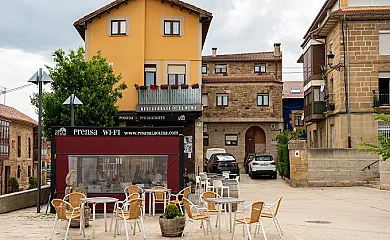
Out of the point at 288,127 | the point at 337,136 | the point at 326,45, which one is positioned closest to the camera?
the point at 337,136

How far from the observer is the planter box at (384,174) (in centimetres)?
2225

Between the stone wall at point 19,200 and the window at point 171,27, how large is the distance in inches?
457

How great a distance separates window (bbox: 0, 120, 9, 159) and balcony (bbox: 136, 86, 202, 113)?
14.3 m

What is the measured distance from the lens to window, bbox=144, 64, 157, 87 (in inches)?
1096

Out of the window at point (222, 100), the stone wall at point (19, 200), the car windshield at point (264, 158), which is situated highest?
the window at point (222, 100)

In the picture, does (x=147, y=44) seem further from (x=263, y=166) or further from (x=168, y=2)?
(x=263, y=166)

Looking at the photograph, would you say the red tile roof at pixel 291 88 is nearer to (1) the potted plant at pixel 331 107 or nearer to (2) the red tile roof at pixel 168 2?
(1) the potted plant at pixel 331 107

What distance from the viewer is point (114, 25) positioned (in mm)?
28188

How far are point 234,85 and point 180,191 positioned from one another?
27.5 m

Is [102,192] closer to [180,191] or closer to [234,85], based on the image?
[180,191]

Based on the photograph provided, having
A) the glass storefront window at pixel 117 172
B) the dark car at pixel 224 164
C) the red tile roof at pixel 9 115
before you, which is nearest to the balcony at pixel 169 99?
the dark car at pixel 224 164

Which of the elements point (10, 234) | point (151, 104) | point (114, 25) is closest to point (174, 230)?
point (10, 234)

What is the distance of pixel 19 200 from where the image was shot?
17.6 meters

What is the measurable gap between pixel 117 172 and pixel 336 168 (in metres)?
13.0
